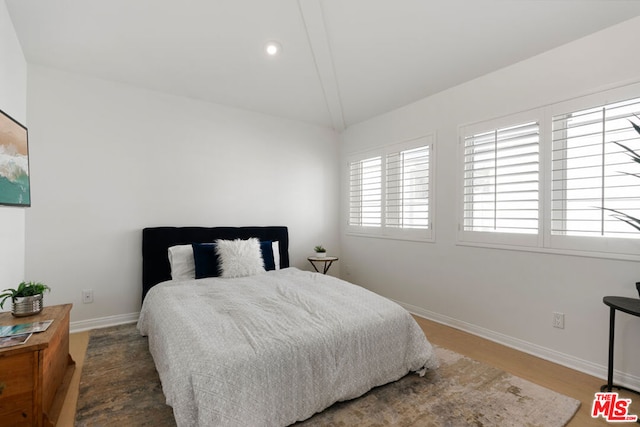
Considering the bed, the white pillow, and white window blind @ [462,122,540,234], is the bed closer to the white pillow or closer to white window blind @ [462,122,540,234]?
the white pillow

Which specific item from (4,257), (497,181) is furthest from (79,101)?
(497,181)

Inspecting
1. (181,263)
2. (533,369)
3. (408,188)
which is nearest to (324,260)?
(408,188)

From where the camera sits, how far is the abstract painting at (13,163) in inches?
74.9

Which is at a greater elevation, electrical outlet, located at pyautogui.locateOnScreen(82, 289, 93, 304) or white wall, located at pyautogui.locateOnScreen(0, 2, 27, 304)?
white wall, located at pyautogui.locateOnScreen(0, 2, 27, 304)

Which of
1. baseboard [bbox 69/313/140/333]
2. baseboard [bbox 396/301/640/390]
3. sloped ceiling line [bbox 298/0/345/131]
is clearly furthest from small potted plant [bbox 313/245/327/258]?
baseboard [bbox 69/313/140/333]

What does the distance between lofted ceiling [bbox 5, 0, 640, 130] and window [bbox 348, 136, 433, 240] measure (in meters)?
0.73

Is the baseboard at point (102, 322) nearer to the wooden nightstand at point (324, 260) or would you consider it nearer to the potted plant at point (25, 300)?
the potted plant at point (25, 300)

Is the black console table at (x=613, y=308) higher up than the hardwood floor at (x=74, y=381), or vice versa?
the black console table at (x=613, y=308)

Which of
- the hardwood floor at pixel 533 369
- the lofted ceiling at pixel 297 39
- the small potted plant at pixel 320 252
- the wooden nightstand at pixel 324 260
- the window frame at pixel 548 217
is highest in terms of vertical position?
the lofted ceiling at pixel 297 39

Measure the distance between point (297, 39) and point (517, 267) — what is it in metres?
2.93

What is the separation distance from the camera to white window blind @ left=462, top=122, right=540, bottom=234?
2525 mm

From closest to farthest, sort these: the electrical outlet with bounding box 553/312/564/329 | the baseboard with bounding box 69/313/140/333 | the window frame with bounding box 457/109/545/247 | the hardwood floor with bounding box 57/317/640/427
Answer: the hardwood floor with bounding box 57/317/640/427 → the electrical outlet with bounding box 553/312/564/329 → the window frame with bounding box 457/109/545/247 → the baseboard with bounding box 69/313/140/333

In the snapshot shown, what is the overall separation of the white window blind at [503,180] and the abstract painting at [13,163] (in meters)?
3.71

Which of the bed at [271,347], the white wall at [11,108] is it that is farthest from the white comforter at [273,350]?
the white wall at [11,108]
